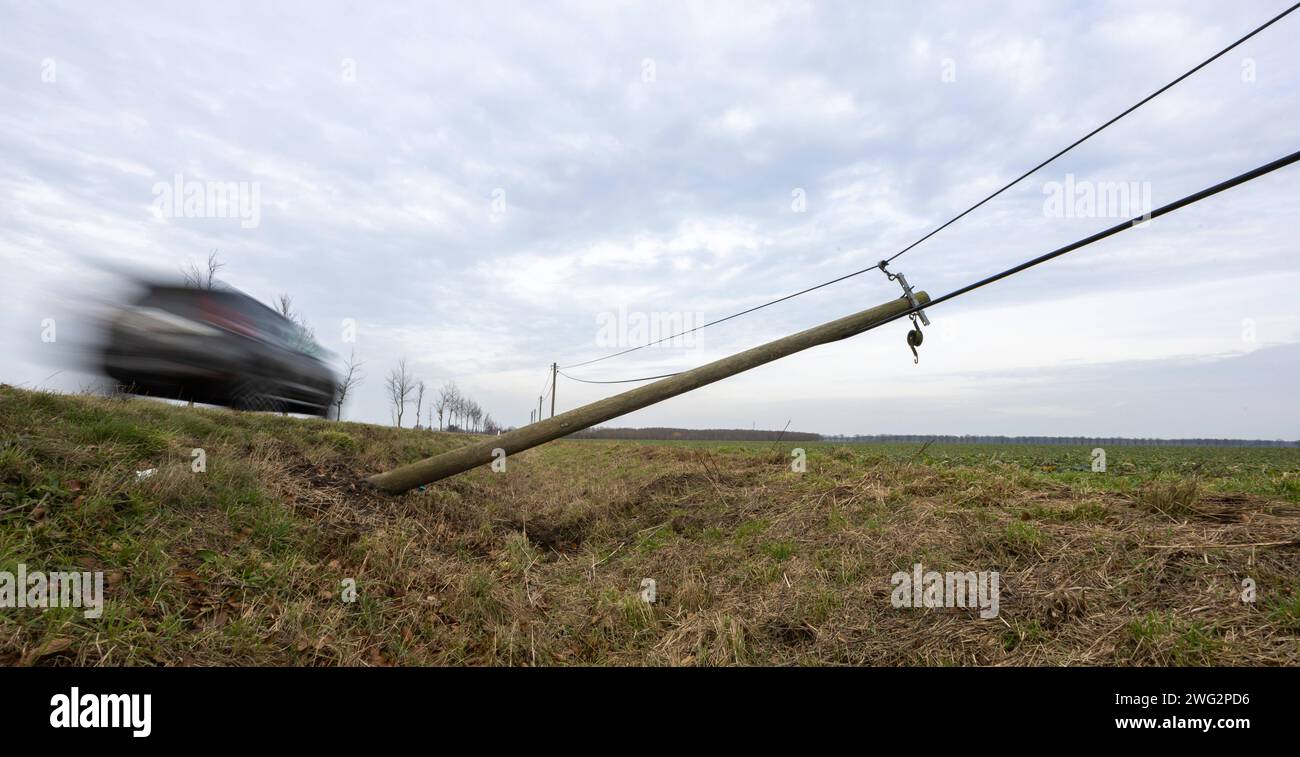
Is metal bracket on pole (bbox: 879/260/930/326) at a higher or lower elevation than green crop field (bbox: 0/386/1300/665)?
higher

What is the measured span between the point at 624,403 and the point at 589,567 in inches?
91.0

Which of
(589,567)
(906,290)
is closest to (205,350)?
(589,567)

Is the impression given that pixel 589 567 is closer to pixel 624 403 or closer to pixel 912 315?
pixel 624 403

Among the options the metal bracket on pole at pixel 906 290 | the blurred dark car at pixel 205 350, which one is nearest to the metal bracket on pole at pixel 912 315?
the metal bracket on pole at pixel 906 290

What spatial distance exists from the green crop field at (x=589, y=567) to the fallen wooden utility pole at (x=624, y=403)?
565mm

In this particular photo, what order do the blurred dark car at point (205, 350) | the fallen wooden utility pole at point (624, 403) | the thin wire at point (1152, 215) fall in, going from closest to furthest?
the thin wire at point (1152, 215) < the blurred dark car at point (205, 350) < the fallen wooden utility pole at point (624, 403)

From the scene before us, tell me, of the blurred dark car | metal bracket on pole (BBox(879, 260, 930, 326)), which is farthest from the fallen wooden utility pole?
the blurred dark car

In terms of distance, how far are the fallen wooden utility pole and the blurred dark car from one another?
2833 mm

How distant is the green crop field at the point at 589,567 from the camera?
10.9ft

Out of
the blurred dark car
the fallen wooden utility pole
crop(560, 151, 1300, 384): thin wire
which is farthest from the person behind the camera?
the fallen wooden utility pole

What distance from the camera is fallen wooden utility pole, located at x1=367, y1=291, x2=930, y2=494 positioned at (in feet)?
23.2

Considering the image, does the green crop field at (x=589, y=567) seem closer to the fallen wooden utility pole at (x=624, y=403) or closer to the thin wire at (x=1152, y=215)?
the fallen wooden utility pole at (x=624, y=403)

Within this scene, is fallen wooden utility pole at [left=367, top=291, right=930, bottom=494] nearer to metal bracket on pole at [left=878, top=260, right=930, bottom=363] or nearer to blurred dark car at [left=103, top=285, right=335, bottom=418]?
metal bracket on pole at [left=878, top=260, right=930, bottom=363]
